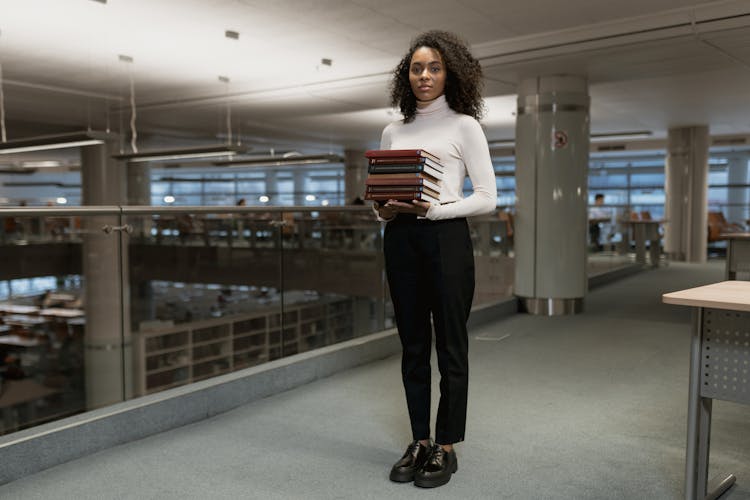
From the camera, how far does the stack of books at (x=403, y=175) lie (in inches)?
85.7

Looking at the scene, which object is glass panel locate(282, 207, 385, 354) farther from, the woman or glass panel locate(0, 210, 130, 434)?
the woman

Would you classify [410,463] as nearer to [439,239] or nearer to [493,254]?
[439,239]

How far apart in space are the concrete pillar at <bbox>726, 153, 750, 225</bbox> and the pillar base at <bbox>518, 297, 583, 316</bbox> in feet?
47.0

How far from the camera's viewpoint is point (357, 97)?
9.75m

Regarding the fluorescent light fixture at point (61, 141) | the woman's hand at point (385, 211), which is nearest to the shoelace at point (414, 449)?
the woman's hand at point (385, 211)

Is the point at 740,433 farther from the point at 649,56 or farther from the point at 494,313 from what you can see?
the point at 649,56

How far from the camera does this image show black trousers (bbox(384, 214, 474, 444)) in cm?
234

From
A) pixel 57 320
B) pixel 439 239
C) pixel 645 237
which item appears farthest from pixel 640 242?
pixel 57 320

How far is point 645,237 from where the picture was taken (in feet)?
40.0

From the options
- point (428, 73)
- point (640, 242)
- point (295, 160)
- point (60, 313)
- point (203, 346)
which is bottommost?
point (203, 346)

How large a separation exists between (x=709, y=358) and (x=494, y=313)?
427 centimetres

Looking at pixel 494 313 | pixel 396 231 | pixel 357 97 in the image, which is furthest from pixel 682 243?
pixel 396 231

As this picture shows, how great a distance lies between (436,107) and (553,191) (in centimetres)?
460

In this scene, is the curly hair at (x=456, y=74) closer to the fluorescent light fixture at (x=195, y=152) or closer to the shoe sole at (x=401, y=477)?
the shoe sole at (x=401, y=477)
